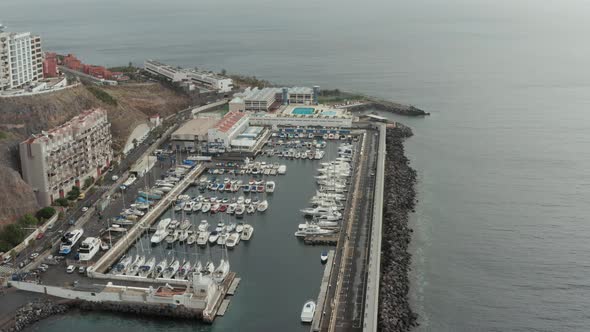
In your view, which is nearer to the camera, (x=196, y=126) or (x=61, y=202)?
(x=61, y=202)

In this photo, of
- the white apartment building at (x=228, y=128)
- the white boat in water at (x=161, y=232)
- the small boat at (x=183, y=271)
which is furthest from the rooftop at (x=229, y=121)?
the small boat at (x=183, y=271)

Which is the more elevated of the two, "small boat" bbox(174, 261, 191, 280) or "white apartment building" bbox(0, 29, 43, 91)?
"white apartment building" bbox(0, 29, 43, 91)

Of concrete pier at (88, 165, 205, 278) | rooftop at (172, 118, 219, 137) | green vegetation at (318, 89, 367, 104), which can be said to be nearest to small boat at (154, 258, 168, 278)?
concrete pier at (88, 165, 205, 278)

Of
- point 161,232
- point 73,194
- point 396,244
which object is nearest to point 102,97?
point 73,194

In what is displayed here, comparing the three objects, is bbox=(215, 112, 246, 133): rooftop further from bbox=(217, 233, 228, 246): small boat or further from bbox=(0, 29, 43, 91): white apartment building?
bbox=(217, 233, 228, 246): small boat

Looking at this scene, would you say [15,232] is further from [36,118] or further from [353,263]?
[353,263]

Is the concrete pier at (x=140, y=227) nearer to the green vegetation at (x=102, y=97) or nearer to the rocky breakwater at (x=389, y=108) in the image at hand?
the green vegetation at (x=102, y=97)

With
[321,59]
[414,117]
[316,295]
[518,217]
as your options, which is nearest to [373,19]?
[321,59]
